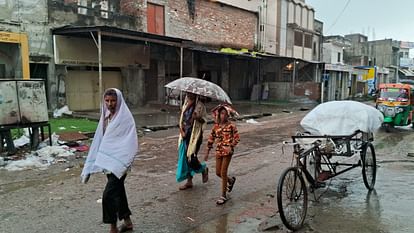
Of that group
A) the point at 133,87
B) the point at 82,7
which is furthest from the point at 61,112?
the point at 133,87

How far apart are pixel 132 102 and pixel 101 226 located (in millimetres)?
18500

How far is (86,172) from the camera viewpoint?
4539 mm

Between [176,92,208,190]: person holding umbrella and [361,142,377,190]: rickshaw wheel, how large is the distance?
2.65 metres

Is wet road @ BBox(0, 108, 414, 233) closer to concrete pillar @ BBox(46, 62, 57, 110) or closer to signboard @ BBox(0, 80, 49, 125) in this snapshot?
signboard @ BBox(0, 80, 49, 125)

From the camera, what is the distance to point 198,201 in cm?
594

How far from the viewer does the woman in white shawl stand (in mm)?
4387

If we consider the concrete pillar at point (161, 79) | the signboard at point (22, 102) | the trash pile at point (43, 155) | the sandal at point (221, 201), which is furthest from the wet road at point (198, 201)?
the concrete pillar at point (161, 79)

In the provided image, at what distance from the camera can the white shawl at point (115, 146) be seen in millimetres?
4387

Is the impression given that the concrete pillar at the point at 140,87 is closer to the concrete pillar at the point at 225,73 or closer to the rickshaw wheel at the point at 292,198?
the concrete pillar at the point at 225,73

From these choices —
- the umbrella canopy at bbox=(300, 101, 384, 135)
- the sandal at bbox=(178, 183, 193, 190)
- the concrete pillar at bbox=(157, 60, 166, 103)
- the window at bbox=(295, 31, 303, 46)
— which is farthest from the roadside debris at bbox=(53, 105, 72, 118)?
the window at bbox=(295, 31, 303, 46)

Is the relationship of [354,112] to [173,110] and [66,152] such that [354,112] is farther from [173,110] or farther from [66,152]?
[173,110]

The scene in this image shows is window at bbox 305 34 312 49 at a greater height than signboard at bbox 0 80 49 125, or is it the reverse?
window at bbox 305 34 312 49

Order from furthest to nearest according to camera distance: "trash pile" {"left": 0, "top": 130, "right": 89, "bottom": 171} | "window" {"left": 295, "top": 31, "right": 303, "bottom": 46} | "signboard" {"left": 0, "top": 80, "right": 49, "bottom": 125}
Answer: "window" {"left": 295, "top": 31, "right": 303, "bottom": 46} → "signboard" {"left": 0, "top": 80, "right": 49, "bottom": 125} → "trash pile" {"left": 0, "top": 130, "right": 89, "bottom": 171}

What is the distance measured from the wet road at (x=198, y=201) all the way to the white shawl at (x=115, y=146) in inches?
35.3
